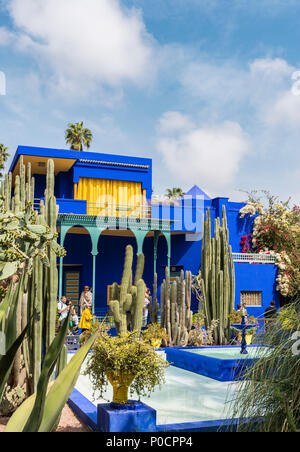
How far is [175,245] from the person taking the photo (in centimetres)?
2108

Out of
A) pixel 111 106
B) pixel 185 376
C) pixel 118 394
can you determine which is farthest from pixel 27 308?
pixel 185 376

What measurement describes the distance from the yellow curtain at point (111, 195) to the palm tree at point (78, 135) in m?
12.6

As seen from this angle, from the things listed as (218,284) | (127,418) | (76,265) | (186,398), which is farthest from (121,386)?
(76,265)

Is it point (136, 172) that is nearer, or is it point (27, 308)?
point (27, 308)

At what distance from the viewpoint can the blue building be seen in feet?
63.8

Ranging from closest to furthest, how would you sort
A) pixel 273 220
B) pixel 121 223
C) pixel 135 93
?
1. pixel 135 93
2. pixel 121 223
3. pixel 273 220

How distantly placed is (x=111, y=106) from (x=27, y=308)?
3012 mm

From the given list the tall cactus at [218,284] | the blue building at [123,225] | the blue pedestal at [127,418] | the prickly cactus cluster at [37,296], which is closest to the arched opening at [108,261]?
the blue building at [123,225]

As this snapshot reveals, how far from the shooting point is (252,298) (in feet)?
65.7

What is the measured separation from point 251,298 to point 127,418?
1599 centimetres

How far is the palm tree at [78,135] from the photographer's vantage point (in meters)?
33.4

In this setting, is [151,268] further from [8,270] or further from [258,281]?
[8,270]

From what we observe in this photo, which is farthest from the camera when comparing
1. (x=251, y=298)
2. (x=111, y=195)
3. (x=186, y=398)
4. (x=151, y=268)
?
(x=111, y=195)

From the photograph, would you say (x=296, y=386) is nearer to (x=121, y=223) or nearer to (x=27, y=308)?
(x=27, y=308)
